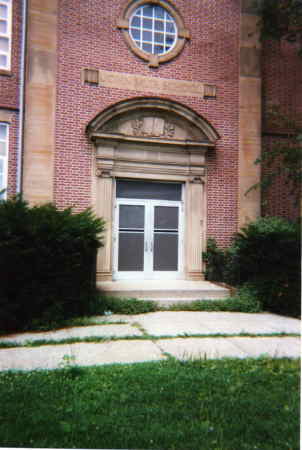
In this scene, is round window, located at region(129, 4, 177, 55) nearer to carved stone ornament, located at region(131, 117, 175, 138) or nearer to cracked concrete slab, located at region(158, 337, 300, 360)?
carved stone ornament, located at region(131, 117, 175, 138)

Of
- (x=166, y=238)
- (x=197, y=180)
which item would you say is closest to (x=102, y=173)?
(x=166, y=238)

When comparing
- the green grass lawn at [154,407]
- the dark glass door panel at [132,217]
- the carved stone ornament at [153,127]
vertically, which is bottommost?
the green grass lawn at [154,407]

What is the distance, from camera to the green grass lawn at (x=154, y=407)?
267 cm

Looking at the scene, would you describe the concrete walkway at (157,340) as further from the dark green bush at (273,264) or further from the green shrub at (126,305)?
the dark green bush at (273,264)

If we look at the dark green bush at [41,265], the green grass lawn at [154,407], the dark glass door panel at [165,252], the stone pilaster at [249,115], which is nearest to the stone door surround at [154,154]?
the dark glass door panel at [165,252]

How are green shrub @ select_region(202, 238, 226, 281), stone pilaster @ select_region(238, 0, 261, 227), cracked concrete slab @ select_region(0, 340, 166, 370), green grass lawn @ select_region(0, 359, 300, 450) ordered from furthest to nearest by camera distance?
stone pilaster @ select_region(238, 0, 261, 227) < green shrub @ select_region(202, 238, 226, 281) < cracked concrete slab @ select_region(0, 340, 166, 370) < green grass lawn @ select_region(0, 359, 300, 450)

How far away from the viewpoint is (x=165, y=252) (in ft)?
29.7

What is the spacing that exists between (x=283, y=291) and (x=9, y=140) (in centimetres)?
659

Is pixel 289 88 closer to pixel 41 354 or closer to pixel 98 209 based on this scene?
pixel 98 209

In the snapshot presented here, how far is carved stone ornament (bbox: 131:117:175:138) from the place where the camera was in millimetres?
8891

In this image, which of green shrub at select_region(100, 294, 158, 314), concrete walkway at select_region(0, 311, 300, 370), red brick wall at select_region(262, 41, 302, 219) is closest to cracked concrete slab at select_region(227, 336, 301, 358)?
concrete walkway at select_region(0, 311, 300, 370)

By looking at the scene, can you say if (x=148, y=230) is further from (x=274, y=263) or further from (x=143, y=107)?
(x=274, y=263)

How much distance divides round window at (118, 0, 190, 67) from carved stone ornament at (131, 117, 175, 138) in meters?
1.32

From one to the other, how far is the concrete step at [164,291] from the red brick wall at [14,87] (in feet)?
10.9
